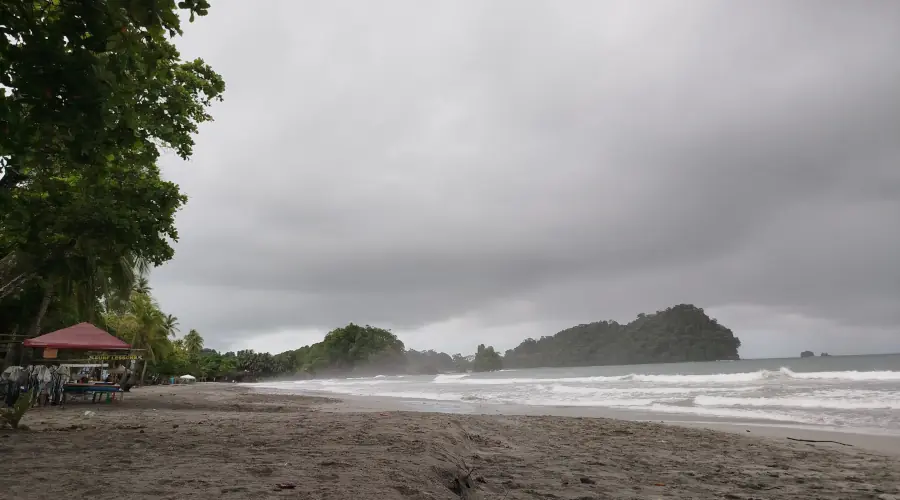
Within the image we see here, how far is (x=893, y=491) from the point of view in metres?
5.19

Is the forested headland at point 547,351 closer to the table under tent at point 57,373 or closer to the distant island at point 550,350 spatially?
the distant island at point 550,350

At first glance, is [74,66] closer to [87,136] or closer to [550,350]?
[87,136]

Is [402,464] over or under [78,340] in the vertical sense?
under

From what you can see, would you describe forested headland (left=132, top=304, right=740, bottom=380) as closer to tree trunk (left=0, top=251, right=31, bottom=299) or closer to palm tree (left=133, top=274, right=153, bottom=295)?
palm tree (left=133, top=274, right=153, bottom=295)

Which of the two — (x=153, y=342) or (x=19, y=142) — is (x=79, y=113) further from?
(x=153, y=342)

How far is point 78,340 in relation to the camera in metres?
12.9

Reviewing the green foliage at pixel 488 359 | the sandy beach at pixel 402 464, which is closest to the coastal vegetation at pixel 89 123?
the sandy beach at pixel 402 464

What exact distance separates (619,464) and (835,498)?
7.10 feet

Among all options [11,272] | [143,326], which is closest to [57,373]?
[11,272]

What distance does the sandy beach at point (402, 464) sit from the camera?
387 centimetres

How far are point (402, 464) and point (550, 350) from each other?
12529 cm

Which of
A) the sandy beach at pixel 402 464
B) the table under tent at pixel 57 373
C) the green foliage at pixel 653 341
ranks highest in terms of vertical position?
the green foliage at pixel 653 341

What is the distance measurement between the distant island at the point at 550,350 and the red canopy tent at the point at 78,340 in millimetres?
75506

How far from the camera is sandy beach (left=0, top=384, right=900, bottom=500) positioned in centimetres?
387
